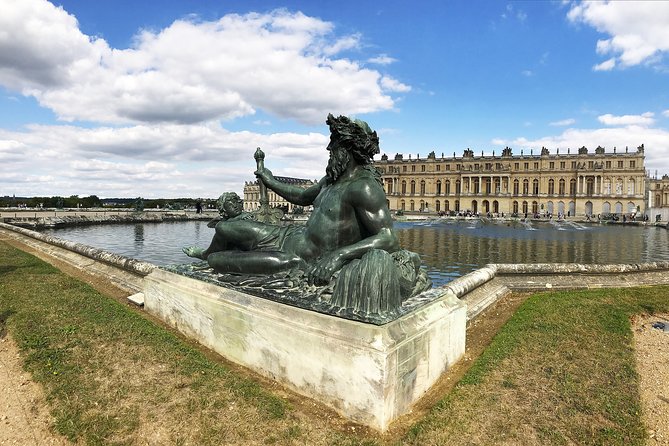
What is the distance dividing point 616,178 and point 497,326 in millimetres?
80200

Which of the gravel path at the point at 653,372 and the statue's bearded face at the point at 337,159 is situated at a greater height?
the statue's bearded face at the point at 337,159

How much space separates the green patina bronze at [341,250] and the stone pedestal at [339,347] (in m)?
0.20

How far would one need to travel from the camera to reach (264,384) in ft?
11.8

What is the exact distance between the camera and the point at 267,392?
3.41 m

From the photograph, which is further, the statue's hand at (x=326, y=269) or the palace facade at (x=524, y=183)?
the palace facade at (x=524, y=183)

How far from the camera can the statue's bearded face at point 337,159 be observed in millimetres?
3955

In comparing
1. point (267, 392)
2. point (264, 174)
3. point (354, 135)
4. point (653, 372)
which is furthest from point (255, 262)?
point (653, 372)

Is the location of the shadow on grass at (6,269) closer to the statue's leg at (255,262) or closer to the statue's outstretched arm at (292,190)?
the statue's leg at (255,262)

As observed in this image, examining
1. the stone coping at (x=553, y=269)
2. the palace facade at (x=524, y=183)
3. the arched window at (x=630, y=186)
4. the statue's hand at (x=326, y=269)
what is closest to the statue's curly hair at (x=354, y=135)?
the statue's hand at (x=326, y=269)

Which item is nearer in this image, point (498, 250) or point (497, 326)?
point (497, 326)

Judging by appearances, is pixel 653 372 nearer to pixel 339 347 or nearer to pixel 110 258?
pixel 339 347

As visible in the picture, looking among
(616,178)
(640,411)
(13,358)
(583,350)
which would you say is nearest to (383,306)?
(640,411)

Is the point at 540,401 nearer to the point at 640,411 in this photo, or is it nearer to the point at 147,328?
the point at 640,411

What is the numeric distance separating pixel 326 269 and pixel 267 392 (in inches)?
46.4
